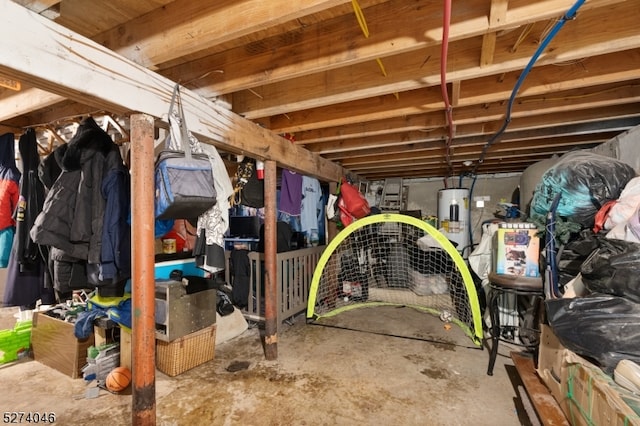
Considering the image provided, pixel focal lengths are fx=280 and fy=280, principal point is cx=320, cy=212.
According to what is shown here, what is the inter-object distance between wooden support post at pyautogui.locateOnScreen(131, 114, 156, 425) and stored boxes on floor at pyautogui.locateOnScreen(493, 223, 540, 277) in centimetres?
247

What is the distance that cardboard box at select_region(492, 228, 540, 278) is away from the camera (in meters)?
2.16

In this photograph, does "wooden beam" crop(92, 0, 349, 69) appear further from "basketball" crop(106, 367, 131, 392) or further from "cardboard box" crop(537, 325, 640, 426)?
"basketball" crop(106, 367, 131, 392)

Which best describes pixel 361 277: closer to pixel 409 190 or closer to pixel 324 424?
pixel 409 190

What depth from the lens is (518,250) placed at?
7.20ft

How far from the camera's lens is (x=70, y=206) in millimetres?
1717

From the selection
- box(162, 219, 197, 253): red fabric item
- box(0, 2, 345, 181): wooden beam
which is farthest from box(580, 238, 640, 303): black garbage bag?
box(162, 219, 197, 253): red fabric item

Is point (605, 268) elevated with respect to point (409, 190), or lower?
lower

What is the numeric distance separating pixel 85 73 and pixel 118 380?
2.06m

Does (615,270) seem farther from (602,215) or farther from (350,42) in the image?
(350,42)

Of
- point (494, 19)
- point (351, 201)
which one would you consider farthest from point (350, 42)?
point (351, 201)

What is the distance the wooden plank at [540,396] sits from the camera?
57.9 inches

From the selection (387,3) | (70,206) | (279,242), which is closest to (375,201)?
(279,242)

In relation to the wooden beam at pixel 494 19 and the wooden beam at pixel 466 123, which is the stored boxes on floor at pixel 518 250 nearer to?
the wooden beam at pixel 466 123

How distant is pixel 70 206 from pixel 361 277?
3631mm
